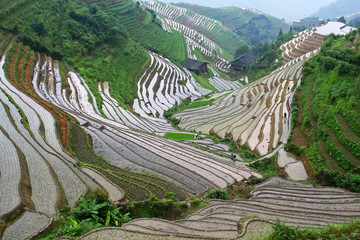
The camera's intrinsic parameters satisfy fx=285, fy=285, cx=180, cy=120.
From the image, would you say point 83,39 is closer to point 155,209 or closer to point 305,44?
point 155,209

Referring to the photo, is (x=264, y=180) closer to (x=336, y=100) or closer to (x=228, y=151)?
(x=228, y=151)

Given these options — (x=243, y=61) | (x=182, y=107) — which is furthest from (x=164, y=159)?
(x=243, y=61)

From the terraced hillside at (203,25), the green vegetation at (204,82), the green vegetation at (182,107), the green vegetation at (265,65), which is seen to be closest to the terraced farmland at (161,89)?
the green vegetation at (182,107)

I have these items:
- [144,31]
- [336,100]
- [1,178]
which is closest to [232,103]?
[336,100]

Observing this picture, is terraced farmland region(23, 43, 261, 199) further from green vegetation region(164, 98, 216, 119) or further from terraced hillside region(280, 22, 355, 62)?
terraced hillside region(280, 22, 355, 62)

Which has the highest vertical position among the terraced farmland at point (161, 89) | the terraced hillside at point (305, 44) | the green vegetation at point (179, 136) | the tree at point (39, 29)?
the tree at point (39, 29)

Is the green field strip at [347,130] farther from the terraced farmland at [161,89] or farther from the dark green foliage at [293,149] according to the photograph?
the terraced farmland at [161,89]

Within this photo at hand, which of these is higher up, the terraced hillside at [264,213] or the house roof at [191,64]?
the house roof at [191,64]
